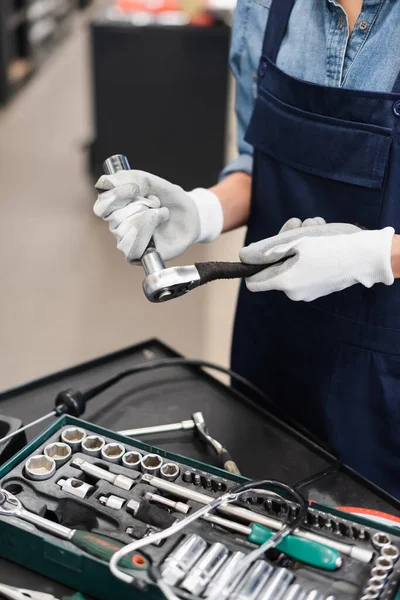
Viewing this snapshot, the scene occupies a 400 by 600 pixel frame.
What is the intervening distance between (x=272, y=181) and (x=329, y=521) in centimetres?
50

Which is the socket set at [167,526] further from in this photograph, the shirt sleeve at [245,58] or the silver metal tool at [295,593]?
the shirt sleeve at [245,58]

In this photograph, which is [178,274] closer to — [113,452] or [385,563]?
[113,452]

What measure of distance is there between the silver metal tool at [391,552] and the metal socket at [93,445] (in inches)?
12.1

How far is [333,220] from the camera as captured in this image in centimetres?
91

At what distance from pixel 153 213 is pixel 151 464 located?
30cm

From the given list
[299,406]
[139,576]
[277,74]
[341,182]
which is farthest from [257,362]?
[139,576]

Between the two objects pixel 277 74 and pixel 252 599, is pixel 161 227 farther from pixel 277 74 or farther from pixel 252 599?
pixel 252 599

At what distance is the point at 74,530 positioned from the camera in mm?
636

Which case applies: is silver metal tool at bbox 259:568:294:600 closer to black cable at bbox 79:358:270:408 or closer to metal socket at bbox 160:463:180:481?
metal socket at bbox 160:463:180:481

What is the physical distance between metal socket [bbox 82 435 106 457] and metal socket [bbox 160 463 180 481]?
0.07 meters

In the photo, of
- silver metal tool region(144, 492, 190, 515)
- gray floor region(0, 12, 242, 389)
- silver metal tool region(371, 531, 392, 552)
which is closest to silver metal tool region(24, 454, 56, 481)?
silver metal tool region(144, 492, 190, 515)

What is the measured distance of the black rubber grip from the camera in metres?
0.74

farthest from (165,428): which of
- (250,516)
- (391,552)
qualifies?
(391,552)

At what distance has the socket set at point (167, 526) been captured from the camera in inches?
23.3
